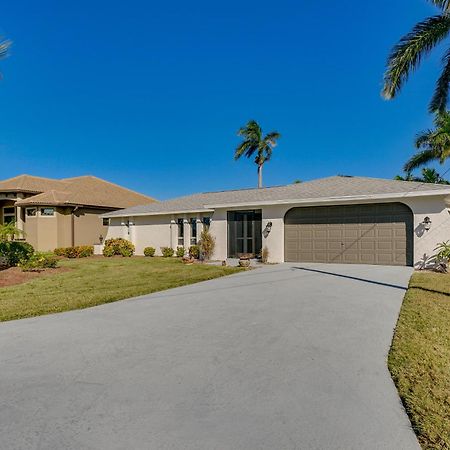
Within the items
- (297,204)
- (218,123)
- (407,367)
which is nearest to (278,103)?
(218,123)

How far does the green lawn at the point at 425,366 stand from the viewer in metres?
2.85

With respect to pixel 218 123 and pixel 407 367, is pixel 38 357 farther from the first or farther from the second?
pixel 218 123

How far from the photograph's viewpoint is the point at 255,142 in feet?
117

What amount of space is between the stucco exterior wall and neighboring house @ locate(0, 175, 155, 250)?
7.73 ft

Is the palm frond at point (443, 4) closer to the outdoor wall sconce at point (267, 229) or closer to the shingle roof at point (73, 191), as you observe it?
the outdoor wall sconce at point (267, 229)

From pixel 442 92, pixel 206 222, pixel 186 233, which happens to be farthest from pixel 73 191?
pixel 442 92

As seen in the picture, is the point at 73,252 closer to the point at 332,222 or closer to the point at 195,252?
the point at 195,252

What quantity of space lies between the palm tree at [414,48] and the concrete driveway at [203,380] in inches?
387

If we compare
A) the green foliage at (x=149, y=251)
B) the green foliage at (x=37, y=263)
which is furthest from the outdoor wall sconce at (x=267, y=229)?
the green foliage at (x=37, y=263)

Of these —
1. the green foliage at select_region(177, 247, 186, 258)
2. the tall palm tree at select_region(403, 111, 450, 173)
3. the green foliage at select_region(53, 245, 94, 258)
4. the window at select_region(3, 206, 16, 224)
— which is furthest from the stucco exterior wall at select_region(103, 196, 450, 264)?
the tall palm tree at select_region(403, 111, 450, 173)

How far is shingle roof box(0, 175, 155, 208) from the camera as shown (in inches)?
948

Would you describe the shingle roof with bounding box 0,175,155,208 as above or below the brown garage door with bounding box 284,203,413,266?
above

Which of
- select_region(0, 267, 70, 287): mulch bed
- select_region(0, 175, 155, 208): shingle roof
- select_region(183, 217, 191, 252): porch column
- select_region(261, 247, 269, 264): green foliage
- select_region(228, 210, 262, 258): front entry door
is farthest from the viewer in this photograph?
select_region(0, 175, 155, 208): shingle roof

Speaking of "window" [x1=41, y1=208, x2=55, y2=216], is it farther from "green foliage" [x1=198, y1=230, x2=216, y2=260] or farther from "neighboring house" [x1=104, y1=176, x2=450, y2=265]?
"green foliage" [x1=198, y1=230, x2=216, y2=260]
